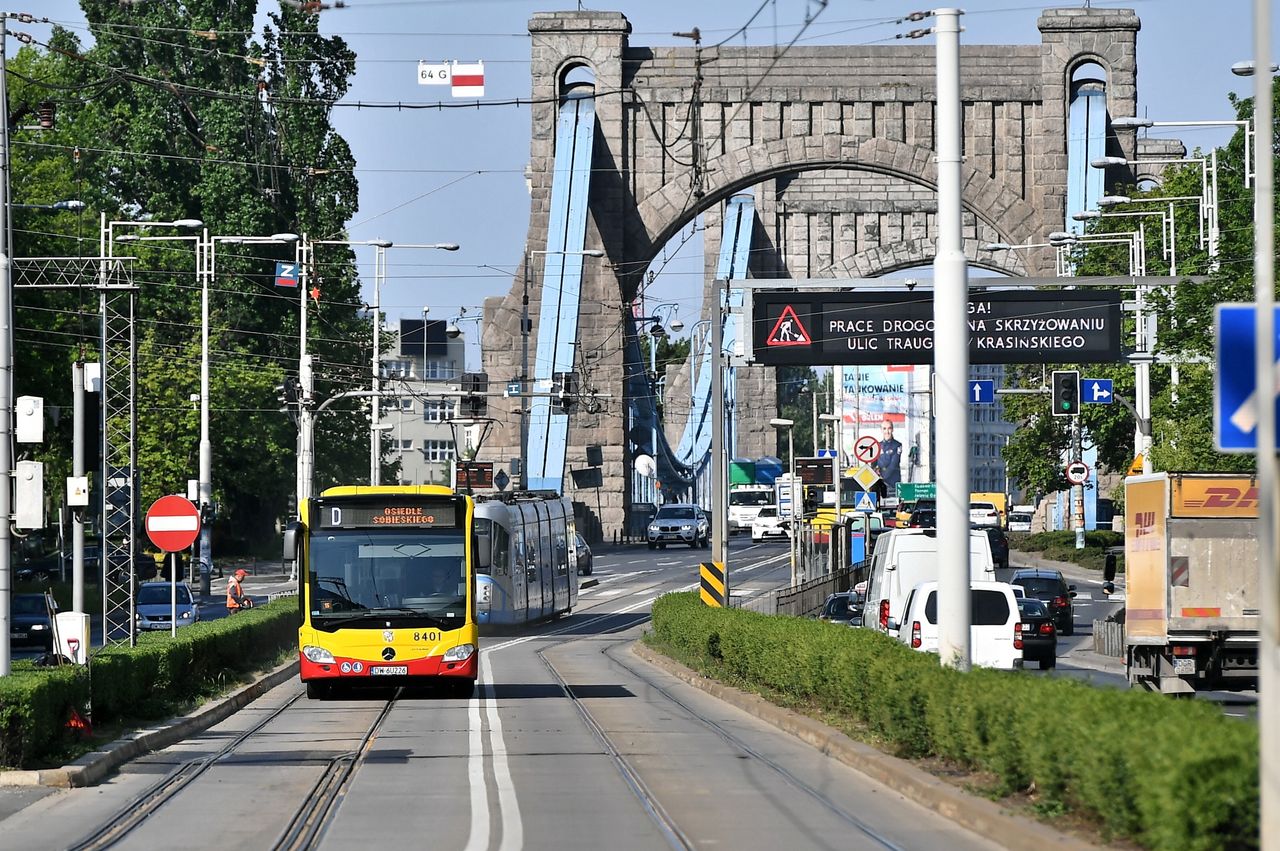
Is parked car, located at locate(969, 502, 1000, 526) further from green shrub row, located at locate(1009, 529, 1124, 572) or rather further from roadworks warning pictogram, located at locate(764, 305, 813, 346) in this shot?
roadworks warning pictogram, located at locate(764, 305, 813, 346)

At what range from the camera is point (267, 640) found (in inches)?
1288

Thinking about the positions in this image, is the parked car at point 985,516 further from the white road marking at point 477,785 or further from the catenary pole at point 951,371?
the catenary pole at point 951,371

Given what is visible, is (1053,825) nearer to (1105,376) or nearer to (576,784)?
(576,784)

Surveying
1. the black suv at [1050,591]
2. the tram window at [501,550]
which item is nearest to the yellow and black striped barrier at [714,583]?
the black suv at [1050,591]

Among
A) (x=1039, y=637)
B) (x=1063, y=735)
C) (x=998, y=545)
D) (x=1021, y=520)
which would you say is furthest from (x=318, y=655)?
(x=1021, y=520)

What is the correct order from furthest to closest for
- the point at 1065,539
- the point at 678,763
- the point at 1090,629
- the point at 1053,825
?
the point at 1065,539
the point at 1090,629
the point at 678,763
the point at 1053,825

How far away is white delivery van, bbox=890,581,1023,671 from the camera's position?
26.9 metres

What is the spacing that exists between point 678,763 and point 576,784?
6.13 feet

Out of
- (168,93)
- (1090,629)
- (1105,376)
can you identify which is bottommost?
(1090,629)

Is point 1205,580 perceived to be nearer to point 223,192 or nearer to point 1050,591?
point 1050,591

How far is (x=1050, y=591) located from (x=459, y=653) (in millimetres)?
19986

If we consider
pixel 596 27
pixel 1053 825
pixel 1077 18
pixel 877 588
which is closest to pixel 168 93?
pixel 596 27

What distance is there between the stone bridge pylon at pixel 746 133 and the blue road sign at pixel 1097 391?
20.3 m

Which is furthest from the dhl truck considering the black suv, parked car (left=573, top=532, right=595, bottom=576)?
parked car (left=573, top=532, right=595, bottom=576)
